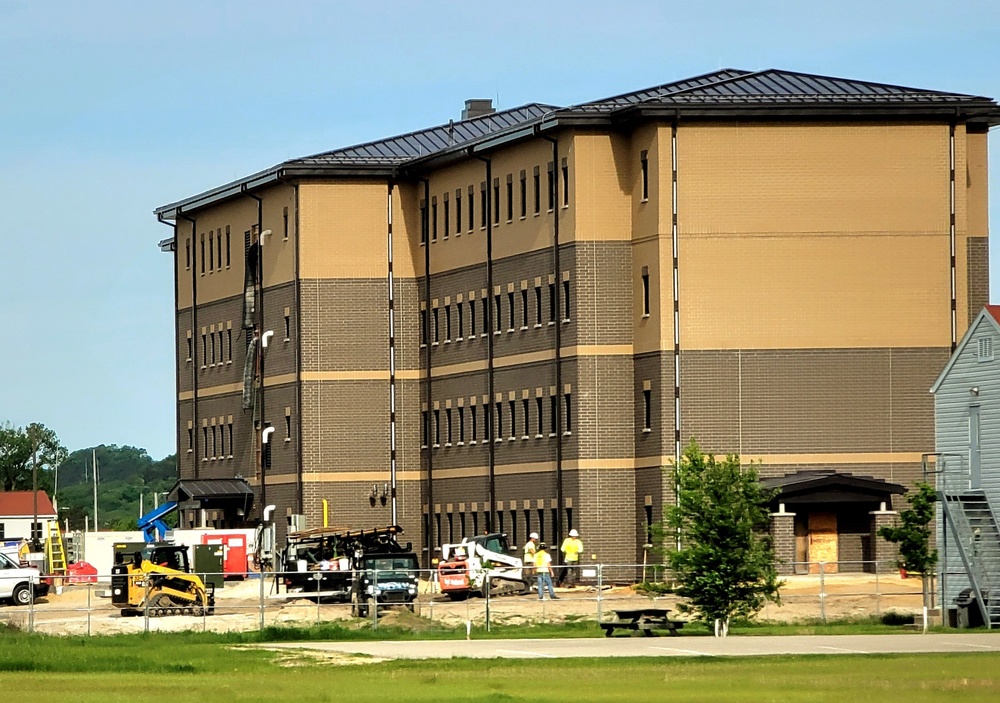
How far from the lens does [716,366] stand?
81000mm

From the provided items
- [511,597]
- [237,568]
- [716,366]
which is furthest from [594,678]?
[237,568]

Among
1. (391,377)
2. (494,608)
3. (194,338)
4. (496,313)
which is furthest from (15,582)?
(194,338)

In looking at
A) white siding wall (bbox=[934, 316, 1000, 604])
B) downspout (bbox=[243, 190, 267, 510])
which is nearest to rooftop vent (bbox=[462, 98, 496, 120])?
downspout (bbox=[243, 190, 267, 510])

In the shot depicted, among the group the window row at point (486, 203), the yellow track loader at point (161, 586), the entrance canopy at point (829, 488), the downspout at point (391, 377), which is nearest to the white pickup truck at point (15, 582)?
the yellow track loader at point (161, 586)

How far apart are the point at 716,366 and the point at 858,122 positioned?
30.2 ft

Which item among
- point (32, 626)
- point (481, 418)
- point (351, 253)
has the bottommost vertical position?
point (32, 626)

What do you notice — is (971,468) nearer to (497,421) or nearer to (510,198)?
(510,198)

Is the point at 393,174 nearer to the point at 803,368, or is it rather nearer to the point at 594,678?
the point at 803,368

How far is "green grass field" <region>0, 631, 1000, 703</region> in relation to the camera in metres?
36.9

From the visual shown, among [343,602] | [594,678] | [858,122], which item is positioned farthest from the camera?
[858,122]

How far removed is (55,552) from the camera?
4439 inches

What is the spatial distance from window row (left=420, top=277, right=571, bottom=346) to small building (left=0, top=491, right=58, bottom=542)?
274 ft

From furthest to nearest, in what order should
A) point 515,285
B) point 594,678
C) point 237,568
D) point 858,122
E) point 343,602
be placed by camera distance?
1. point 237,568
2. point 515,285
3. point 858,122
4. point 343,602
5. point 594,678

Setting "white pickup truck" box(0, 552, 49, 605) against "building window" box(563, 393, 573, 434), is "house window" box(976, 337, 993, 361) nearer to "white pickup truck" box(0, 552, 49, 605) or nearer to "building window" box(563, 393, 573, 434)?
"building window" box(563, 393, 573, 434)
